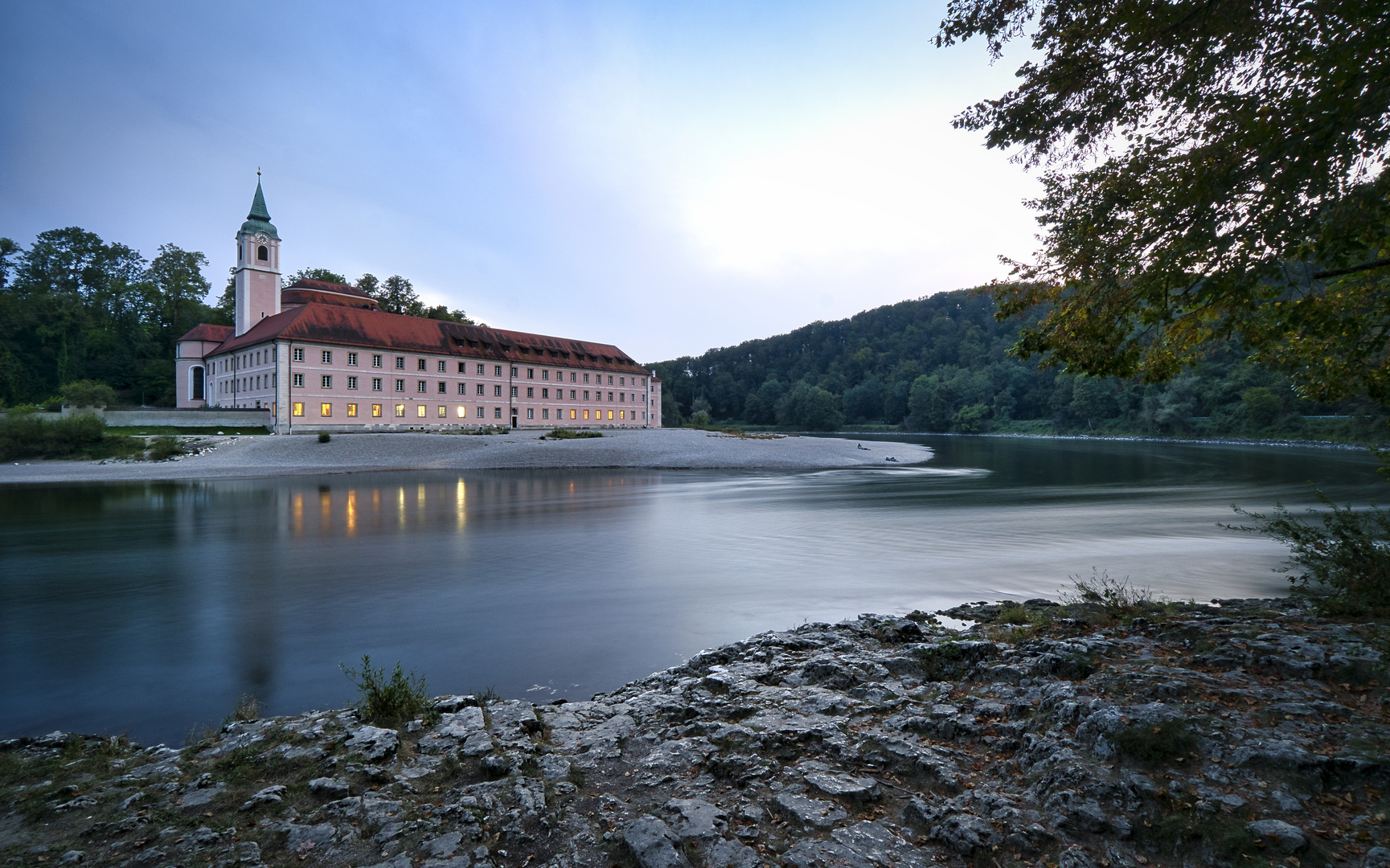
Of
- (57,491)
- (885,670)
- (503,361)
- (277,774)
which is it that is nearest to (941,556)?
(885,670)

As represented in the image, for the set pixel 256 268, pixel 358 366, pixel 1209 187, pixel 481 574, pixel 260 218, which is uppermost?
pixel 260 218

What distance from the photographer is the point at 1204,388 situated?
9406 cm

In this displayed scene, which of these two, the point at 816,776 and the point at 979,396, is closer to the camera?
the point at 816,776

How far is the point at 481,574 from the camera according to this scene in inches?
514

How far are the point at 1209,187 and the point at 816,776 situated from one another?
561 cm

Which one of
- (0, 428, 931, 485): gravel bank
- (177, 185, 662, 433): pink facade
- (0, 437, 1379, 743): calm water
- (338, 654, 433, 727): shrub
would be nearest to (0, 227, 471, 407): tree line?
(177, 185, 662, 433): pink facade

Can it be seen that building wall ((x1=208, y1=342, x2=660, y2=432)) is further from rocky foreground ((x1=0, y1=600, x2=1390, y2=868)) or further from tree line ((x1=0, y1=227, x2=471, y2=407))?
rocky foreground ((x1=0, y1=600, x2=1390, y2=868))

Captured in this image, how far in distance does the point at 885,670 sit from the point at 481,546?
11850 mm

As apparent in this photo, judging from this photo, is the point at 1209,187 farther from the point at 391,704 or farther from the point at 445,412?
the point at 445,412

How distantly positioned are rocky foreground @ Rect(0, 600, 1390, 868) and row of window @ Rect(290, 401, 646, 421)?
5922cm

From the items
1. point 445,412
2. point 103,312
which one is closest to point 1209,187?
point 445,412

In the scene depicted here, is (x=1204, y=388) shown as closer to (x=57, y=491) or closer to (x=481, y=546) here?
(x=481, y=546)

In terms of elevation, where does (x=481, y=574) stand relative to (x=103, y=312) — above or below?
below

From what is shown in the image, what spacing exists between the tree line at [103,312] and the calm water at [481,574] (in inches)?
2595
